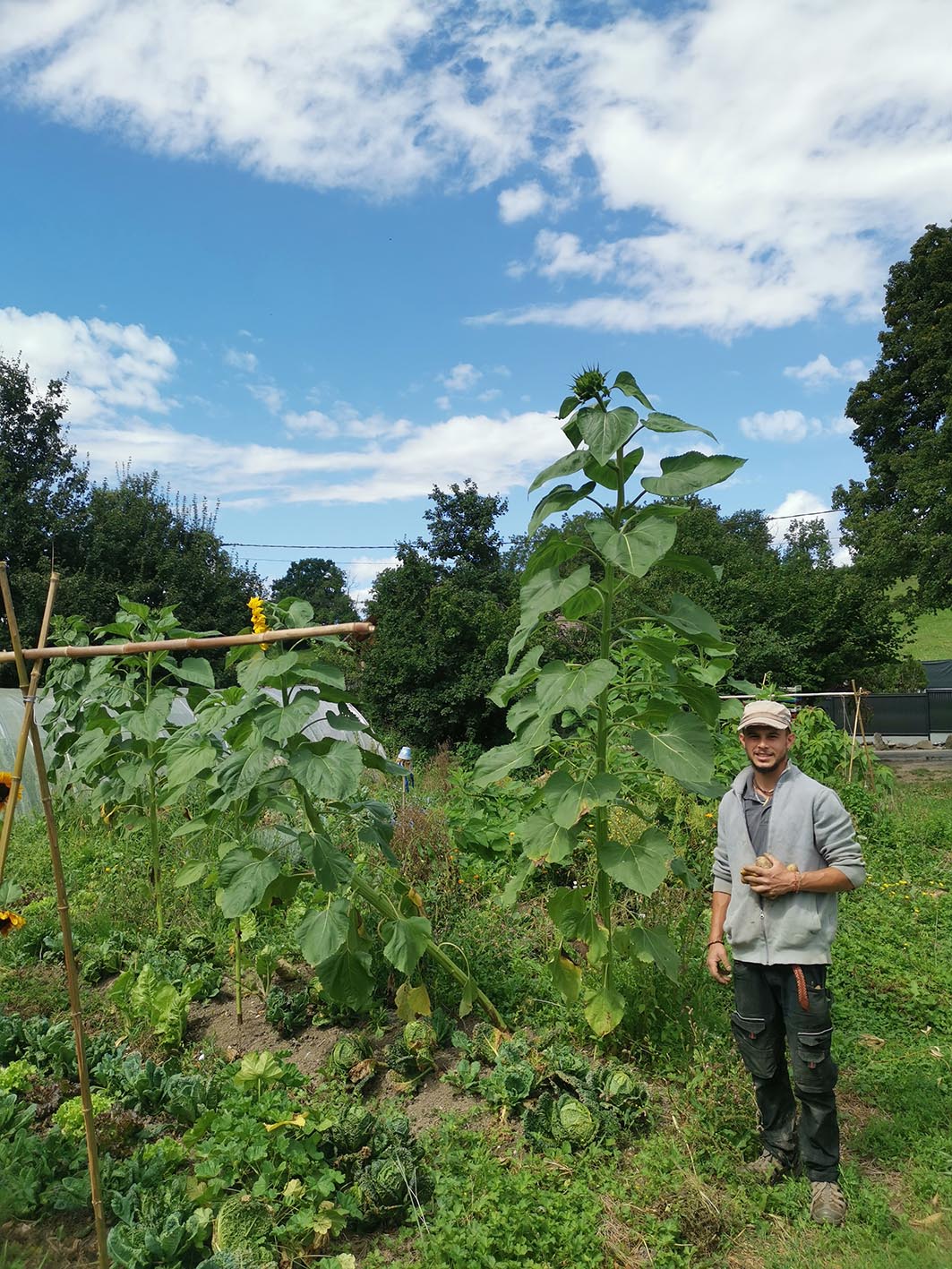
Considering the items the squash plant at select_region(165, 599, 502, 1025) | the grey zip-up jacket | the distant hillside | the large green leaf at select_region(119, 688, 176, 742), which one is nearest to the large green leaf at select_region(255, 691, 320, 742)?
the squash plant at select_region(165, 599, 502, 1025)

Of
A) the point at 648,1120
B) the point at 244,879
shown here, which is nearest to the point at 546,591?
the point at 244,879

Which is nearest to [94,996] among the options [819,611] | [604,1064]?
[604,1064]

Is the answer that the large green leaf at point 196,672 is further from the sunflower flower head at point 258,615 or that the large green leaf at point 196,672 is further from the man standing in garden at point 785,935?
the man standing in garden at point 785,935

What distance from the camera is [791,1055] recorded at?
9.12 feet

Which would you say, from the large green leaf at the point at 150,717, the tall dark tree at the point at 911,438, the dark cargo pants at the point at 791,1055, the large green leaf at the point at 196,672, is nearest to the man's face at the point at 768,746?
the dark cargo pants at the point at 791,1055

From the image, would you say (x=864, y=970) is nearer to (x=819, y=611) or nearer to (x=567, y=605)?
(x=567, y=605)

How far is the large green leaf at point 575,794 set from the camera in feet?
9.41

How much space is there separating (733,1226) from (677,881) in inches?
80.5

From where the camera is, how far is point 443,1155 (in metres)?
2.82

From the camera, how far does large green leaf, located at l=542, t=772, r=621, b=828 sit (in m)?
2.87

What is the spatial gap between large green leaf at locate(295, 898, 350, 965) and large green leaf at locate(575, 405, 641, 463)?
174 cm

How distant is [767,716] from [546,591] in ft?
2.69

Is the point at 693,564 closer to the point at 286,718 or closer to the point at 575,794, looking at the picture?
the point at 575,794

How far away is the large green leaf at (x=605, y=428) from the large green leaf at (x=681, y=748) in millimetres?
908
